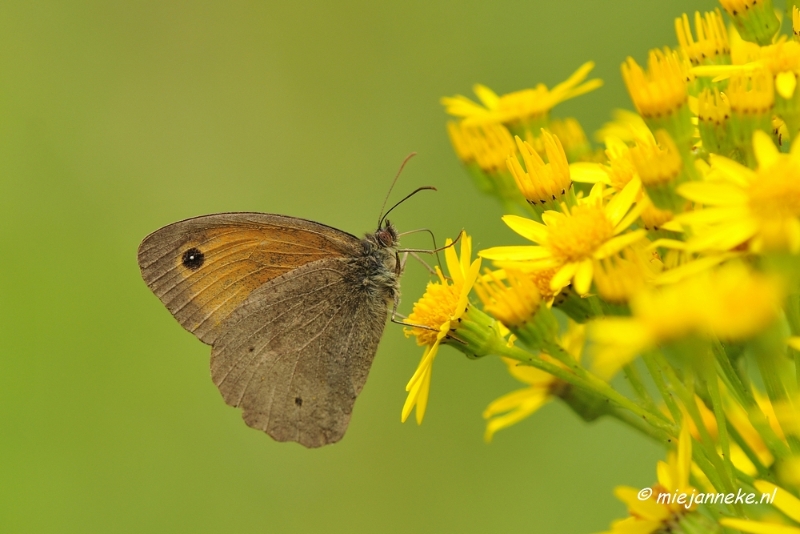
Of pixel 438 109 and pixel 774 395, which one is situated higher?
pixel 438 109

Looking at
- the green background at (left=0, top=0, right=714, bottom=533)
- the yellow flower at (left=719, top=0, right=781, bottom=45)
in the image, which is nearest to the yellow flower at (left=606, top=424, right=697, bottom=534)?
the yellow flower at (left=719, top=0, right=781, bottom=45)

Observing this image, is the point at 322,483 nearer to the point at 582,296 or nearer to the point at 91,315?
the point at 91,315

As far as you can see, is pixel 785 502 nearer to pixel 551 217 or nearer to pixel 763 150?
pixel 763 150

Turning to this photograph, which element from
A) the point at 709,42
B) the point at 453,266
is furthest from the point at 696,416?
the point at 709,42

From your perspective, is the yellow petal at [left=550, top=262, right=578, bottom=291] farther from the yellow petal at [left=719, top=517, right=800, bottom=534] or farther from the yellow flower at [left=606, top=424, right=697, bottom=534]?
the yellow petal at [left=719, top=517, right=800, bottom=534]

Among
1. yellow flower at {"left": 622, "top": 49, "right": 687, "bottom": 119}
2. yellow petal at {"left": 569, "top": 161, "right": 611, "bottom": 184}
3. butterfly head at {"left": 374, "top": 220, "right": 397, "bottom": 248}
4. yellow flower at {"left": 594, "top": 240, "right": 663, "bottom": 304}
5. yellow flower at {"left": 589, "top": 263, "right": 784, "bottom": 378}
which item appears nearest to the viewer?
yellow flower at {"left": 589, "top": 263, "right": 784, "bottom": 378}

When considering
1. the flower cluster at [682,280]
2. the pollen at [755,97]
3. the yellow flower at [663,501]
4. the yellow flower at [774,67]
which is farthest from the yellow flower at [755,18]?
the yellow flower at [663,501]

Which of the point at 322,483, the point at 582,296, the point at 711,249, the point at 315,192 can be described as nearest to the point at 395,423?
the point at 322,483
